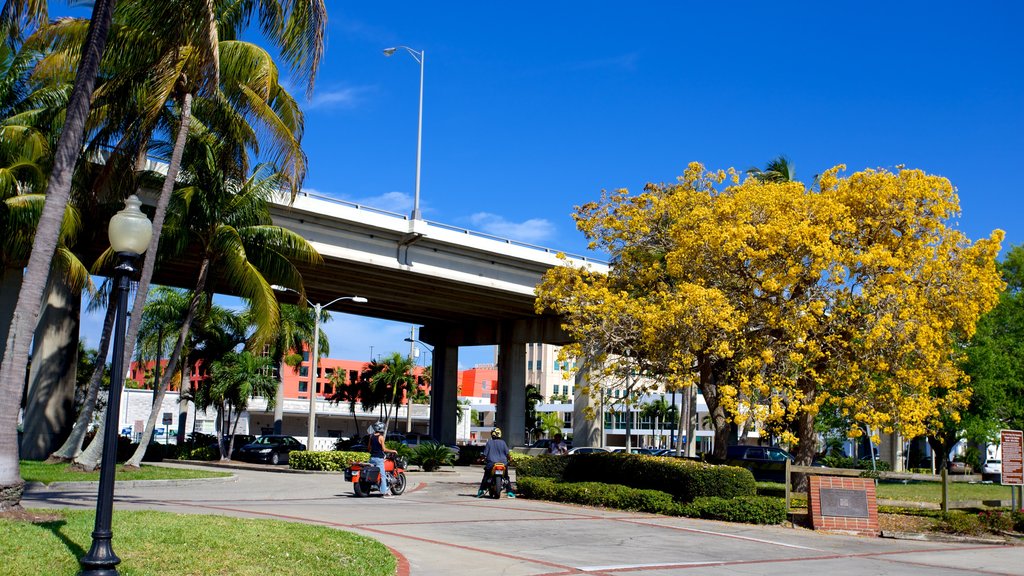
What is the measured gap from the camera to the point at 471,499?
22.2 meters

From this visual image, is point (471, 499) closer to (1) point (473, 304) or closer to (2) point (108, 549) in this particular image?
(2) point (108, 549)

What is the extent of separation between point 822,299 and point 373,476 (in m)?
11.2

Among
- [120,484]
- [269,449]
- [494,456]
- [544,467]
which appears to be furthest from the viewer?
[269,449]

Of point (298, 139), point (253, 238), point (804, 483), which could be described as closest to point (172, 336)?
point (253, 238)

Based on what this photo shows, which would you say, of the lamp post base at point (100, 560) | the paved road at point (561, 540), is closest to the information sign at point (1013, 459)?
the paved road at point (561, 540)

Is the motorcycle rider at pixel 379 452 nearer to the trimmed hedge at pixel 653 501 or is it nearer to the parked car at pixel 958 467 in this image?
the trimmed hedge at pixel 653 501

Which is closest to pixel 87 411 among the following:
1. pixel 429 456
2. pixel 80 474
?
pixel 80 474

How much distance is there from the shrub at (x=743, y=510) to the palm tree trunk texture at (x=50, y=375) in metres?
24.2

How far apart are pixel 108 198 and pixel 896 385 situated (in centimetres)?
2225

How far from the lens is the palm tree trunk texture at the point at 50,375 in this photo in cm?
3281

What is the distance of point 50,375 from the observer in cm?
3319

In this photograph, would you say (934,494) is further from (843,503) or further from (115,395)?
(115,395)

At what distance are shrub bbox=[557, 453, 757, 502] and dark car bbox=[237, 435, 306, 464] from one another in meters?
23.9

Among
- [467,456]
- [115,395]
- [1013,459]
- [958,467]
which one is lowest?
[958,467]
